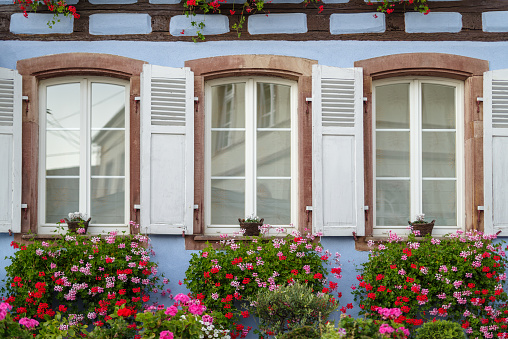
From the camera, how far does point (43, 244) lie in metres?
5.04

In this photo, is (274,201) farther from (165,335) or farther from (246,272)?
(165,335)

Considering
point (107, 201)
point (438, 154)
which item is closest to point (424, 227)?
point (438, 154)

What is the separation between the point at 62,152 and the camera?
5590mm

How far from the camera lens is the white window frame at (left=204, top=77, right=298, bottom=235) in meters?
5.52

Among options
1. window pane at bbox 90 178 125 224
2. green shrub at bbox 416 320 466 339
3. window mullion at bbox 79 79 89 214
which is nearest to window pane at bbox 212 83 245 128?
window pane at bbox 90 178 125 224

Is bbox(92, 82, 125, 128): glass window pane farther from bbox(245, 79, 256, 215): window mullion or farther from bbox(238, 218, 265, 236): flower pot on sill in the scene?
bbox(238, 218, 265, 236): flower pot on sill

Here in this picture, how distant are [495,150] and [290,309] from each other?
8.03 feet

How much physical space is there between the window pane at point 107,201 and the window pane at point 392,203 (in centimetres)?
246

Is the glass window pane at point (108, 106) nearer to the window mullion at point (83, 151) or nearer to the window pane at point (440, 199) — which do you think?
the window mullion at point (83, 151)

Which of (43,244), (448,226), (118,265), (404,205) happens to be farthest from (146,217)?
(448,226)

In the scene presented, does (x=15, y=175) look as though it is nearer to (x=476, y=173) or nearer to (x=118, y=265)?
(x=118, y=265)

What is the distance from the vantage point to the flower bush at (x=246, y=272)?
16.4ft

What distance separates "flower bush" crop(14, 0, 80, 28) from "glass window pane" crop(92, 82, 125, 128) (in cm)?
73

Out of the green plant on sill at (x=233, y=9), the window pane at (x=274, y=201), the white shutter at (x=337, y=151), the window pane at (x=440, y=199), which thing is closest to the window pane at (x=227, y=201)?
the window pane at (x=274, y=201)
